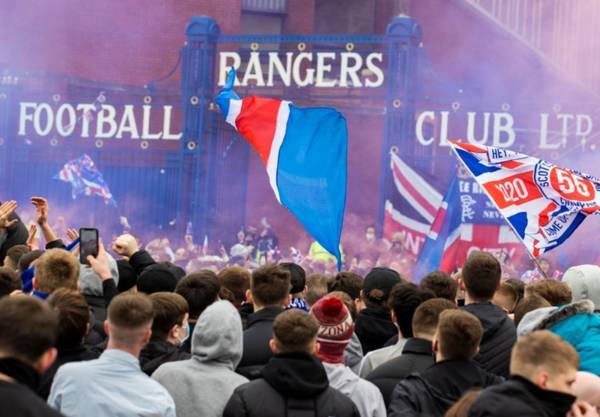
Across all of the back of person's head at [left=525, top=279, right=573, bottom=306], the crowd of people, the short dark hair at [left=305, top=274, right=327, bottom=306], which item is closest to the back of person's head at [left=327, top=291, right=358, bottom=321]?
A: the crowd of people

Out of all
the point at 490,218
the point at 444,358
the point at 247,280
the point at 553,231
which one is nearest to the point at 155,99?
the point at 490,218

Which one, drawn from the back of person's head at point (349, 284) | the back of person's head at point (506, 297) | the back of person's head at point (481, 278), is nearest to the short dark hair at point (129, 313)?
the back of person's head at point (481, 278)

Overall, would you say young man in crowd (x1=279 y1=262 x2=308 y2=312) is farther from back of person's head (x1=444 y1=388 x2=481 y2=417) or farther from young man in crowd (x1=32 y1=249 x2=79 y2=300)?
back of person's head (x1=444 y1=388 x2=481 y2=417)

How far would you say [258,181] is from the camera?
23250 millimetres

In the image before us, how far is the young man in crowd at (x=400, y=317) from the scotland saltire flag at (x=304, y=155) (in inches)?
128

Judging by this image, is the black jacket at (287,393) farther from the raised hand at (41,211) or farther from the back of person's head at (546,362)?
the raised hand at (41,211)

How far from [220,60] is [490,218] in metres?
6.76

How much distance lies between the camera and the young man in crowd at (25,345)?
3.18 meters

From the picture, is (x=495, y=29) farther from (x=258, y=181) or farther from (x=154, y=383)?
(x=154, y=383)

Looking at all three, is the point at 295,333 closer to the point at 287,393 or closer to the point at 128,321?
the point at 287,393

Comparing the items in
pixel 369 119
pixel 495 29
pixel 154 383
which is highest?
pixel 495 29

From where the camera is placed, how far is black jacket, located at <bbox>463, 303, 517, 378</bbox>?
223 inches

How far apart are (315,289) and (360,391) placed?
187 centimetres

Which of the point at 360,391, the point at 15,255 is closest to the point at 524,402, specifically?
the point at 360,391
